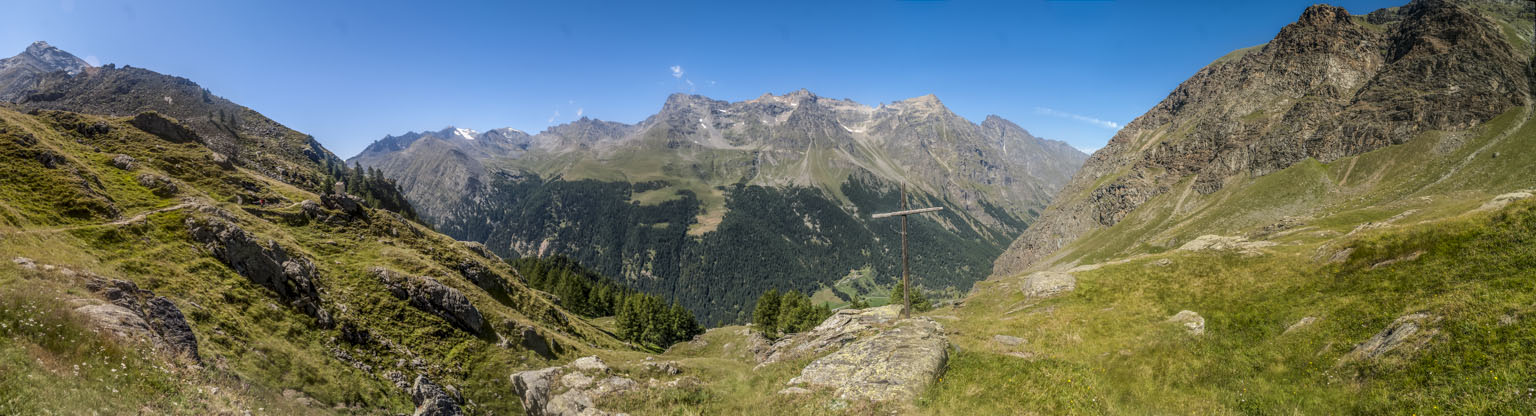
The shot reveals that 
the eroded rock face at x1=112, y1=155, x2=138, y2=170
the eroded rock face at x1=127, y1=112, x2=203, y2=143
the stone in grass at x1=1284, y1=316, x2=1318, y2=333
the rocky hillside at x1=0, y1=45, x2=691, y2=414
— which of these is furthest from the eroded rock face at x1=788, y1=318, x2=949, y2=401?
the eroded rock face at x1=127, y1=112, x2=203, y2=143

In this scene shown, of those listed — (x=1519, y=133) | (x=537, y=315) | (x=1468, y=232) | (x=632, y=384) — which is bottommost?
(x=537, y=315)

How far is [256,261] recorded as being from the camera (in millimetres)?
32719

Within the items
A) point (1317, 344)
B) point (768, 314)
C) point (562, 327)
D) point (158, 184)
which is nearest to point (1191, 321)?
point (1317, 344)

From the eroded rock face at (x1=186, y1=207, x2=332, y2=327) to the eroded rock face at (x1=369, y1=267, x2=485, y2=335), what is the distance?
5.53 metres

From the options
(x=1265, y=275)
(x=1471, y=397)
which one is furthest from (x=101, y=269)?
(x=1265, y=275)

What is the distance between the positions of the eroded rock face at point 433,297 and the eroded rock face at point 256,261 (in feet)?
18.1

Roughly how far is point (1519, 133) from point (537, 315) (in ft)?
633

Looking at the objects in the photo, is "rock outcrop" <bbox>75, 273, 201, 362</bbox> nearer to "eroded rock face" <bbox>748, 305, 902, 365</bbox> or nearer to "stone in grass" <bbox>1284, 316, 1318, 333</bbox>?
"eroded rock face" <bbox>748, 305, 902, 365</bbox>

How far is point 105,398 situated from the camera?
1112 centimetres

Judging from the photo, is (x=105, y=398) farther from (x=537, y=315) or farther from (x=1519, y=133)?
(x=1519, y=133)

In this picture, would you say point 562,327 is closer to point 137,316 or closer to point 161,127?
point 137,316

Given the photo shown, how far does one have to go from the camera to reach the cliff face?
120750mm

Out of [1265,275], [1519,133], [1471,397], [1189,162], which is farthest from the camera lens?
[1189,162]

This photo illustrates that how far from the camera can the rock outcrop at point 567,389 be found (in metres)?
18.7
